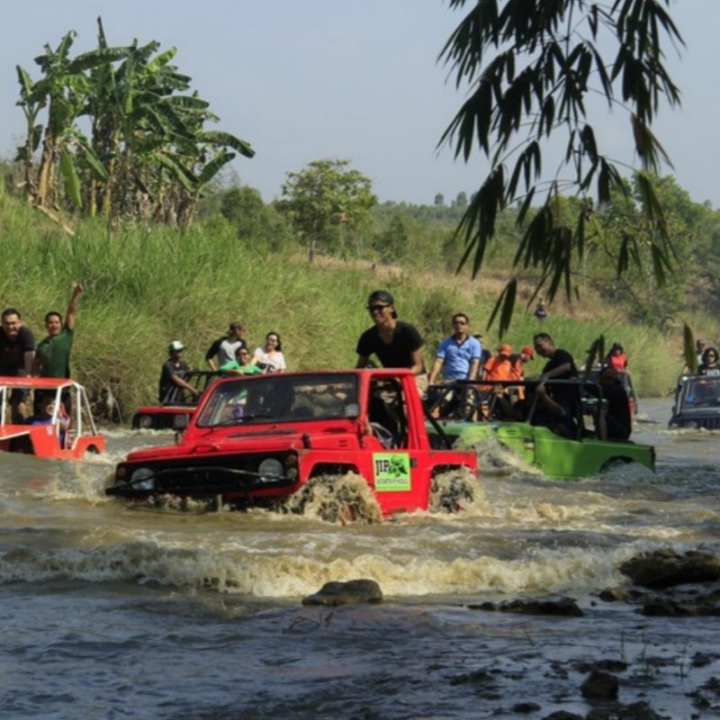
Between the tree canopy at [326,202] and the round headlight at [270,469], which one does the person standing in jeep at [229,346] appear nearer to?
the round headlight at [270,469]

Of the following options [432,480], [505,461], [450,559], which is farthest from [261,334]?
[450,559]

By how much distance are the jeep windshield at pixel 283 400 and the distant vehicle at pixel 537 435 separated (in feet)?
12.5

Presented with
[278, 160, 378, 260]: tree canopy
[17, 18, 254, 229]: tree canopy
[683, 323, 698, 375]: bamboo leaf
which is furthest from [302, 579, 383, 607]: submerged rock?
[278, 160, 378, 260]: tree canopy

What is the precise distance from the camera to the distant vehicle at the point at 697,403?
28562 millimetres

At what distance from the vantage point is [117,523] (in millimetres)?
11664

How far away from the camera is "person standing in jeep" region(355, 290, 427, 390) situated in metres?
13.2

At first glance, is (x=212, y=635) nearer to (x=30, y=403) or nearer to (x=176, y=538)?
(x=176, y=538)

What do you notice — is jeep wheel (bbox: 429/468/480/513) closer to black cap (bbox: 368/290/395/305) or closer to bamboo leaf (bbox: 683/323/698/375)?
black cap (bbox: 368/290/395/305)

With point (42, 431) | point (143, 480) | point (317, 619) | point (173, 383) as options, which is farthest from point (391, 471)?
point (173, 383)

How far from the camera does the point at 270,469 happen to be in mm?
11359

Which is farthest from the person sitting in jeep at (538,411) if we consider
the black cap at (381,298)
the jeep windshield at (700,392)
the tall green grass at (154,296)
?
the jeep windshield at (700,392)

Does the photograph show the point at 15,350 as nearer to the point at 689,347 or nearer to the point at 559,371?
the point at 559,371

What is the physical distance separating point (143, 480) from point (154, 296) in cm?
1685

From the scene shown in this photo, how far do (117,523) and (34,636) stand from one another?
411cm
